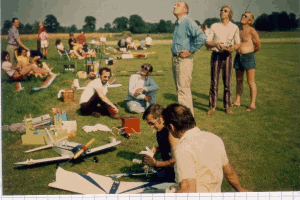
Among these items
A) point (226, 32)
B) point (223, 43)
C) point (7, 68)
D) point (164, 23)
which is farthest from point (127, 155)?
point (7, 68)

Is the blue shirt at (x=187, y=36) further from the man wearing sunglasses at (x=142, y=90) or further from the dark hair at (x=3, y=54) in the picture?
the dark hair at (x=3, y=54)

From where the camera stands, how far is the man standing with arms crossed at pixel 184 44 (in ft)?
17.8

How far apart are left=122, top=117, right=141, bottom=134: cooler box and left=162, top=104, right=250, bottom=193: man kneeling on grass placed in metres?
2.69

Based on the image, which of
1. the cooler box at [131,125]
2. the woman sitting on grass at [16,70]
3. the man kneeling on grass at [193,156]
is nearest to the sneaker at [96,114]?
the cooler box at [131,125]

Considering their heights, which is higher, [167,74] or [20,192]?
[167,74]

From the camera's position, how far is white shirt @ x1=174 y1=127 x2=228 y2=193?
2.42 m

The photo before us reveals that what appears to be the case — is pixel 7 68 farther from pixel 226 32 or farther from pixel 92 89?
pixel 226 32

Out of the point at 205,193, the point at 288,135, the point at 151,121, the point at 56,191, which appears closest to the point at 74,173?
the point at 56,191

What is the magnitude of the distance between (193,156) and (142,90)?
408 centimetres

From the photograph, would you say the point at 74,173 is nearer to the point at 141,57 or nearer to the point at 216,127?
the point at 216,127

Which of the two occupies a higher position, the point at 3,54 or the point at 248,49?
the point at 248,49

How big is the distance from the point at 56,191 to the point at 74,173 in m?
0.33

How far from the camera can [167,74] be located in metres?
11.7

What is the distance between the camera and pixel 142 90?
643cm
